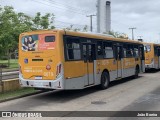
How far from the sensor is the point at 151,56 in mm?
28688

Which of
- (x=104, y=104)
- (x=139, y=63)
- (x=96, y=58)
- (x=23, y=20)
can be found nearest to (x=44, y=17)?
Answer: (x=23, y=20)

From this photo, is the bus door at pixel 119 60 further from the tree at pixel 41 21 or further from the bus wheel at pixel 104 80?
the tree at pixel 41 21

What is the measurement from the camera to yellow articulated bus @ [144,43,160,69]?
28656 mm

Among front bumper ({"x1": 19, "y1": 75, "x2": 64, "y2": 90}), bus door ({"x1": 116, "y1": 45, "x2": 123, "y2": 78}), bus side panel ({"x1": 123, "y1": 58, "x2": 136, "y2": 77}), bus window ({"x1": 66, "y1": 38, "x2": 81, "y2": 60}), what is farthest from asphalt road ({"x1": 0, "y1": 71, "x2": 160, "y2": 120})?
bus side panel ({"x1": 123, "y1": 58, "x2": 136, "y2": 77})

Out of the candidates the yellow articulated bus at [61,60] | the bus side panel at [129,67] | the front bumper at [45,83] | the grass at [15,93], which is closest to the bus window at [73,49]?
the yellow articulated bus at [61,60]

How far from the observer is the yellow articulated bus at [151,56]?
2866 centimetres

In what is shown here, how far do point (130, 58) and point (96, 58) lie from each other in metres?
5.94

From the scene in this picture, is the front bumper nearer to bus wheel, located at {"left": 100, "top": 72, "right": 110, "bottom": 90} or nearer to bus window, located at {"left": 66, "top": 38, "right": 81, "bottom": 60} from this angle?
bus window, located at {"left": 66, "top": 38, "right": 81, "bottom": 60}

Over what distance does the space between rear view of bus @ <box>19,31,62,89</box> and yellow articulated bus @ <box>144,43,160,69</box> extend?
16.8m

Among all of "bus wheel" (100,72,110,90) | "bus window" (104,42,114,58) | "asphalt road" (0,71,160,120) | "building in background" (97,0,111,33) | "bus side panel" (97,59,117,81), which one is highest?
"building in background" (97,0,111,33)

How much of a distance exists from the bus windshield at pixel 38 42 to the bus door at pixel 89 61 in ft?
6.88

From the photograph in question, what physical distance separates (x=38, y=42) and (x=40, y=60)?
784 mm

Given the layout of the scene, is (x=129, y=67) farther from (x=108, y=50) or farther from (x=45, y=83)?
(x=45, y=83)

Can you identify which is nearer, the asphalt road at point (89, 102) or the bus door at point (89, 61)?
the asphalt road at point (89, 102)
